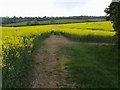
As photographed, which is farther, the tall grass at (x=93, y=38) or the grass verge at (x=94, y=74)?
the tall grass at (x=93, y=38)

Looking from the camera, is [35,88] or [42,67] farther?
[42,67]

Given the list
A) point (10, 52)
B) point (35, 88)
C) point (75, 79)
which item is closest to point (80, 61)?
point (75, 79)

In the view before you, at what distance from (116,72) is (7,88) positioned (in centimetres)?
593

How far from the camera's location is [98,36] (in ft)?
68.7

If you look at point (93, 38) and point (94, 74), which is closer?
point (94, 74)

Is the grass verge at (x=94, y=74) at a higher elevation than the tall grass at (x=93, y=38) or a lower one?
lower

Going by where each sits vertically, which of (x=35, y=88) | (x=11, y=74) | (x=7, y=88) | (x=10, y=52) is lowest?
(x=35, y=88)

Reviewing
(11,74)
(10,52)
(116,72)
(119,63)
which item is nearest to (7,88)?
(11,74)

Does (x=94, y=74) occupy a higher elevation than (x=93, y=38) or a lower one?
lower

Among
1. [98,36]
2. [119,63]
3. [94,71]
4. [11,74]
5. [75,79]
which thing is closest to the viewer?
[11,74]

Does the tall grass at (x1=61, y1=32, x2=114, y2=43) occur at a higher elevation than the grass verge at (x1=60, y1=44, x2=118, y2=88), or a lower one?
higher

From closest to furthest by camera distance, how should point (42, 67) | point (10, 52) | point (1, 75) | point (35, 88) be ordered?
point (1, 75), point (10, 52), point (35, 88), point (42, 67)

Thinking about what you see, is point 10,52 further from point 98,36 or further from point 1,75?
point 98,36

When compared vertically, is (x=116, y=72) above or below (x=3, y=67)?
below
